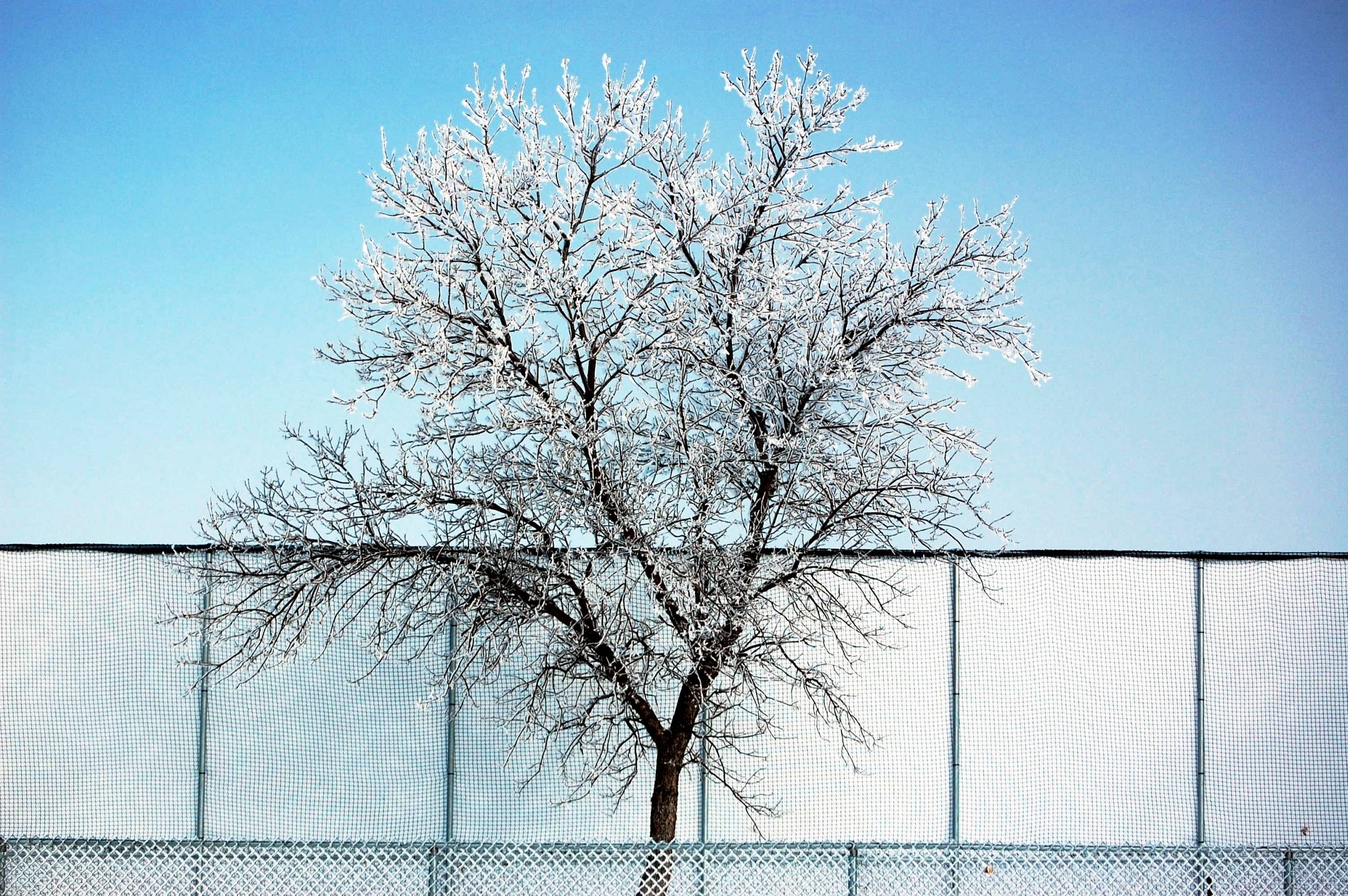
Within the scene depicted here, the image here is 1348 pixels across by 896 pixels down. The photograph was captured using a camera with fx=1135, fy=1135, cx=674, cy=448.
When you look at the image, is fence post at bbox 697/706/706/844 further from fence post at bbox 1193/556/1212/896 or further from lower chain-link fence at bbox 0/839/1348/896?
fence post at bbox 1193/556/1212/896

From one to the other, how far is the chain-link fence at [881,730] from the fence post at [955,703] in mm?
14

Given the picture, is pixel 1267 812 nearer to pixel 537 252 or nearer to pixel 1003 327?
pixel 1003 327

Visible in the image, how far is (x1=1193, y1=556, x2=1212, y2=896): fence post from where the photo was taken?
766 cm

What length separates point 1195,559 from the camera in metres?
7.82

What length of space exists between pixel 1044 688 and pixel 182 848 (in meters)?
5.37

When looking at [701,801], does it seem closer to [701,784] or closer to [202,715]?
[701,784]

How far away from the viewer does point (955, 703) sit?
7.57 metres

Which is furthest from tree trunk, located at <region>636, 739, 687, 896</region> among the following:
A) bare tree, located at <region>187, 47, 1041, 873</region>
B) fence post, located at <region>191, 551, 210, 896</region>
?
fence post, located at <region>191, 551, 210, 896</region>

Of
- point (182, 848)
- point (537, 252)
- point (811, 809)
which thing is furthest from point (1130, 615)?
point (182, 848)

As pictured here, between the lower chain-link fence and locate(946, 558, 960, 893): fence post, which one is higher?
locate(946, 558, 960, 893): fence post

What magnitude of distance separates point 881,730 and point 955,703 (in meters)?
0.54

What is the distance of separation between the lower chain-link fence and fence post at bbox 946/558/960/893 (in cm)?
94

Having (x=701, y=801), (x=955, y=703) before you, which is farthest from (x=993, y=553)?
(x=701, y=801)

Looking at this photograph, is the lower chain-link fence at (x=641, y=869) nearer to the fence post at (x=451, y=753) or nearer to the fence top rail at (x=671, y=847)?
the fence top rail at (x=671, y=847)
